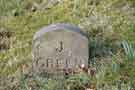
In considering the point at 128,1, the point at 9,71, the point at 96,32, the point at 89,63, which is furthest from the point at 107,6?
the point at 9,71

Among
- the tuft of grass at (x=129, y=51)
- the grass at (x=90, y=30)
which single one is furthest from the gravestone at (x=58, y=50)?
the tuft of grass at (x=129, y=51)

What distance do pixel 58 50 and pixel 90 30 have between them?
0.91 metres

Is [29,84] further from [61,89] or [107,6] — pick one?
[107,6]

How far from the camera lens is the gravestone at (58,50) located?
505 centimetres

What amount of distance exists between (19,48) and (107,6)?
1.54 m

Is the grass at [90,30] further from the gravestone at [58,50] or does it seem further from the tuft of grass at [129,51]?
the gravestone at [58,50]

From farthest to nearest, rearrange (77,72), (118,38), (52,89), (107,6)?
(107,6), (118,38), (77,72), (52,89)

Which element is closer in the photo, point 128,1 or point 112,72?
point 112,72

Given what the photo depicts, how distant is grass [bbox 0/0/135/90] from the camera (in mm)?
4918

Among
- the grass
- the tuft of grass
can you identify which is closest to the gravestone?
the grass

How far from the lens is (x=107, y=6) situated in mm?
6434

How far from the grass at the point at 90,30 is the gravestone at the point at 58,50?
0.17 m

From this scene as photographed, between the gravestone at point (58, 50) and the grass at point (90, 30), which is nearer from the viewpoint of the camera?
the grass at point (90, 30)

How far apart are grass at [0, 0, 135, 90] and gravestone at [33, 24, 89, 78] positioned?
17cm
